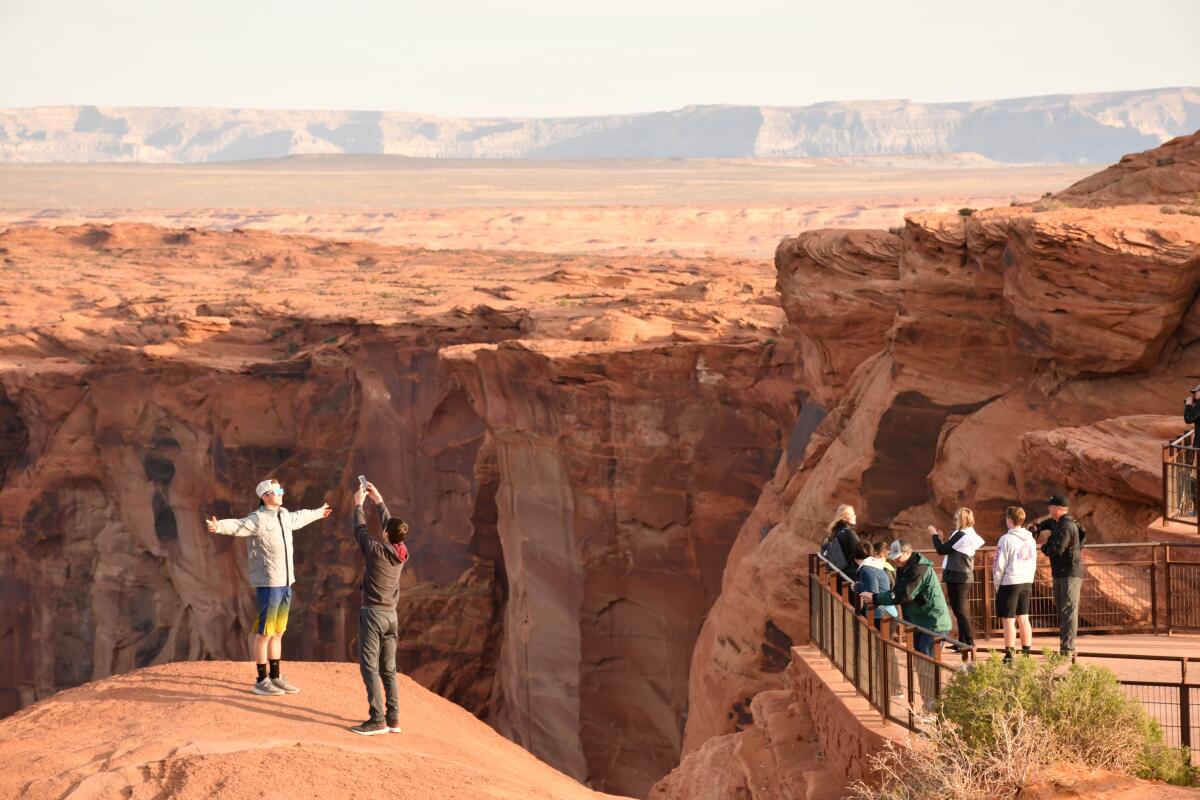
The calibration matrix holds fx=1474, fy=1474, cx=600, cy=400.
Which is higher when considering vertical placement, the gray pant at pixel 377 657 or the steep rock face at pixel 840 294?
the steep rock face at pixel 840 294

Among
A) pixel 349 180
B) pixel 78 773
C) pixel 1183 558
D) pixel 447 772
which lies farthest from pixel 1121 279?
pixel 349 180

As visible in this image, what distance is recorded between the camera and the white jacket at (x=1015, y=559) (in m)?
11.9

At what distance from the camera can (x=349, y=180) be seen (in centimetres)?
17925

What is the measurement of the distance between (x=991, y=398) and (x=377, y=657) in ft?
33.9

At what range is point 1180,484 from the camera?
14961 mm

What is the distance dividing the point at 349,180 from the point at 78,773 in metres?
174

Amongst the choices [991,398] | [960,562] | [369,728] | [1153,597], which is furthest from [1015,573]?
[991,398]

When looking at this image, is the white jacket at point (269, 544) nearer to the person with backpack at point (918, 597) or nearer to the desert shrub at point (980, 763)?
the person with backpack at point (918, 597)

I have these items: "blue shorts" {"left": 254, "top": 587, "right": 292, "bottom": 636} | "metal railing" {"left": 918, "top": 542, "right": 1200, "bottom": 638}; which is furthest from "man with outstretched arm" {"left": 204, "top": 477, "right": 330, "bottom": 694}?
"metal railing" {"left": 918, "top": 542, "right": 1200, "bottom": 638}

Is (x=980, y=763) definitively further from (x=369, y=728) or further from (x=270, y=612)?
(x=270, y=612)

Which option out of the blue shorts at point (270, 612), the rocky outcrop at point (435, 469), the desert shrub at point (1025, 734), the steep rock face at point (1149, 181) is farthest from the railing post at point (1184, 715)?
the rocky outcrop at point (435, 469)

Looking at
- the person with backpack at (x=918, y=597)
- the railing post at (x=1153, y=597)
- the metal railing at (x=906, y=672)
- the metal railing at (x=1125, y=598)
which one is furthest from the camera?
the metal railing at (x=1125, y=598)

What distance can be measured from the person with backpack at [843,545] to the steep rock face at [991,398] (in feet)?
14.4

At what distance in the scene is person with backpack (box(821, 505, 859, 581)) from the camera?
493 inches
